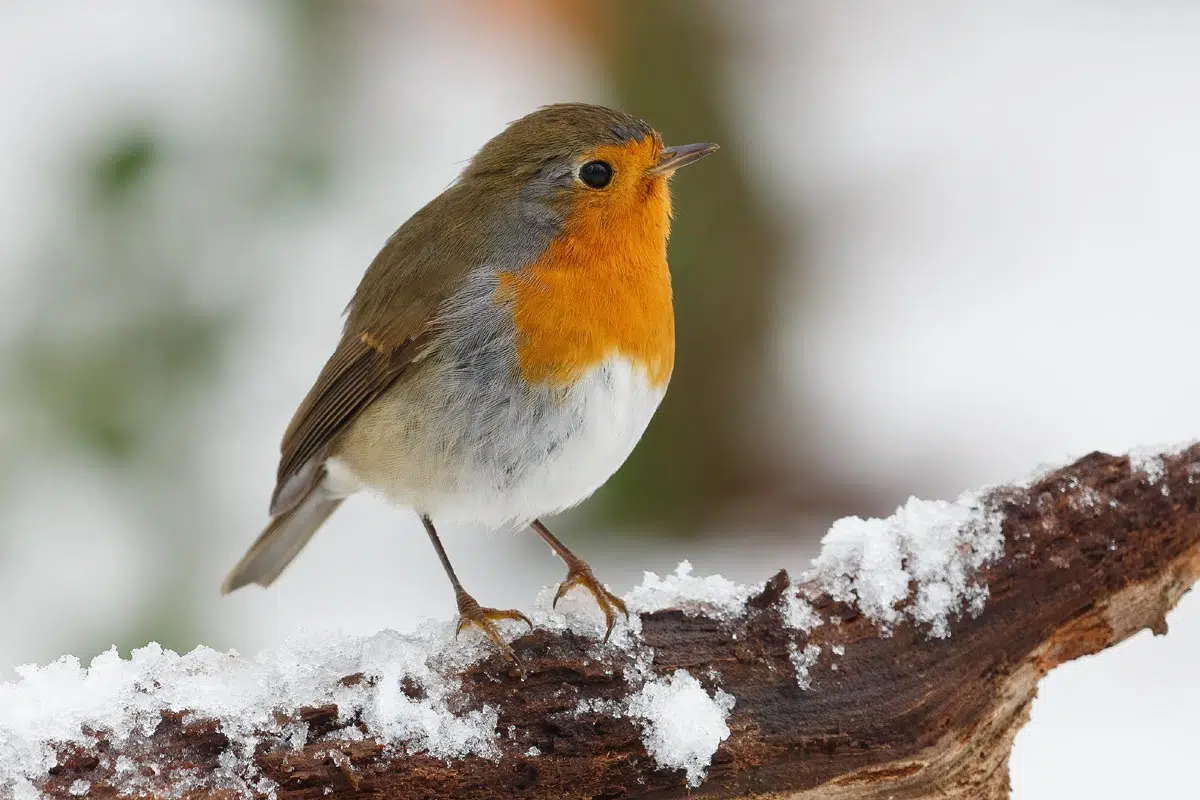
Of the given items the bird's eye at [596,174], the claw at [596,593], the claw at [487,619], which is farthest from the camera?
the bird's eye at [596,174]

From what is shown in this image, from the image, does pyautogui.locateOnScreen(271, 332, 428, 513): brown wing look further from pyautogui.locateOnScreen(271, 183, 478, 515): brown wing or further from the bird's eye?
the bird's eye

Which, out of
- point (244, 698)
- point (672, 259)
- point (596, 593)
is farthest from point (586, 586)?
point (672, 259)

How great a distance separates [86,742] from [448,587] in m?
2.13

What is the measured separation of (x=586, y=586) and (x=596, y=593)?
135mm

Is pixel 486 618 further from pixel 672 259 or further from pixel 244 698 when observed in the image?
pixel 672 259

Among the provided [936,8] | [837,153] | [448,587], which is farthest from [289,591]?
[936,8]

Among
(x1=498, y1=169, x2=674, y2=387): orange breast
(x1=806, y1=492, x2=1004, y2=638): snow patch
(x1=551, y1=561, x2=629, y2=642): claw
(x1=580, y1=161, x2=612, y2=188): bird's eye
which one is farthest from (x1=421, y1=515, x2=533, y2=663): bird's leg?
(x1=580, y1=161, x2=612, y2=188): bird's eye

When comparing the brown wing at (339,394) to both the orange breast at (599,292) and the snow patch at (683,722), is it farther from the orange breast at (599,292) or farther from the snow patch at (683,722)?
the snow patch at (683,722)

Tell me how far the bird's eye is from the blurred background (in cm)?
114

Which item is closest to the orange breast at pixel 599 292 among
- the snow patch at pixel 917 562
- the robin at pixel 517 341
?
the robin at pixel 517 341

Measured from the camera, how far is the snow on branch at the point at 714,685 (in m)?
1.84

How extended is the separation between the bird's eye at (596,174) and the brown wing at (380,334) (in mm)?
266

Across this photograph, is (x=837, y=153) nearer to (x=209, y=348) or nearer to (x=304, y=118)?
(x=304, y=118)

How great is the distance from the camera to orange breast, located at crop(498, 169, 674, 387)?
2322 millimetres
